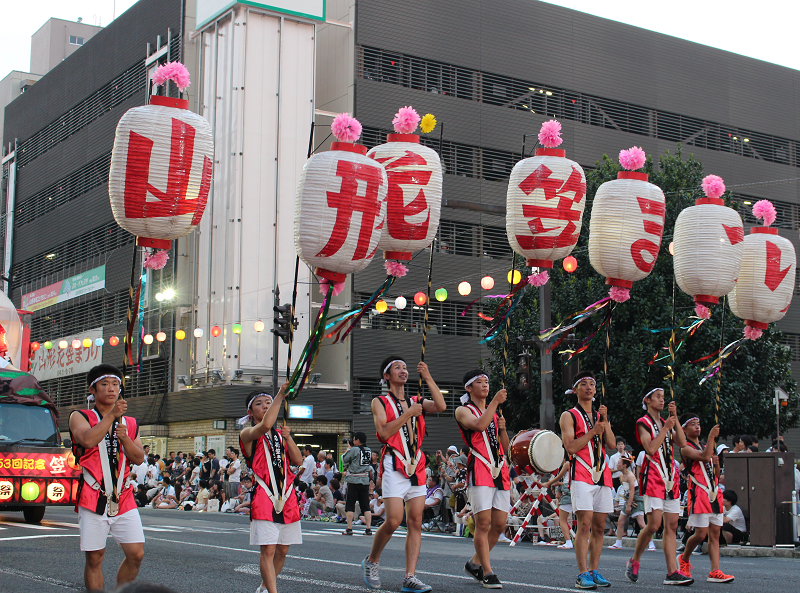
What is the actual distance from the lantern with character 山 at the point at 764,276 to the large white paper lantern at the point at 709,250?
0.64m

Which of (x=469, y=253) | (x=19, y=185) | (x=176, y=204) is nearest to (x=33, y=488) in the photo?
(x=176, y=204)

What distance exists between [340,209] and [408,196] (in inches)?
42.8

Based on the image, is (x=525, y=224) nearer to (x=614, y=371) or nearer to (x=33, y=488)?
(x=33, y=488)

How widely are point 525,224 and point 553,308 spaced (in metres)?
16.0

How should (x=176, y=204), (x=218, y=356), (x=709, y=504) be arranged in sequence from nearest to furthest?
(x=176, y=204)
(x=709, y=504)
(x=218, y=356)

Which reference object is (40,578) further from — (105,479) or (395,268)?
(395,268)

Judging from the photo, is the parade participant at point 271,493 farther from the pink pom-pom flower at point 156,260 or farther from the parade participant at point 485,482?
the pink pom-pom flower at point 156,260

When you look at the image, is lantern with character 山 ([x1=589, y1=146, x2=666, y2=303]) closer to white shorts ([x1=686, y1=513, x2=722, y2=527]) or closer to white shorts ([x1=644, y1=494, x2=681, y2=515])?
white shorts ([x1=644, y1=494, x2=681, y2=515])

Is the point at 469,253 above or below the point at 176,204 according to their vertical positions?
above

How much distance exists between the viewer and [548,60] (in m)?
38.0

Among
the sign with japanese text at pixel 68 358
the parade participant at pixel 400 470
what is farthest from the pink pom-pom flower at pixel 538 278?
the sign with japanese text at pixel 68 358

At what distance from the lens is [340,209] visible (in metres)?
10.0

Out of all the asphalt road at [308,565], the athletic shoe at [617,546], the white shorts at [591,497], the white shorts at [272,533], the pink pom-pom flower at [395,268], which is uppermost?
the pink pom-pom flower at [395,268]

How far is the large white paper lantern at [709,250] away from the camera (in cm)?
1189
